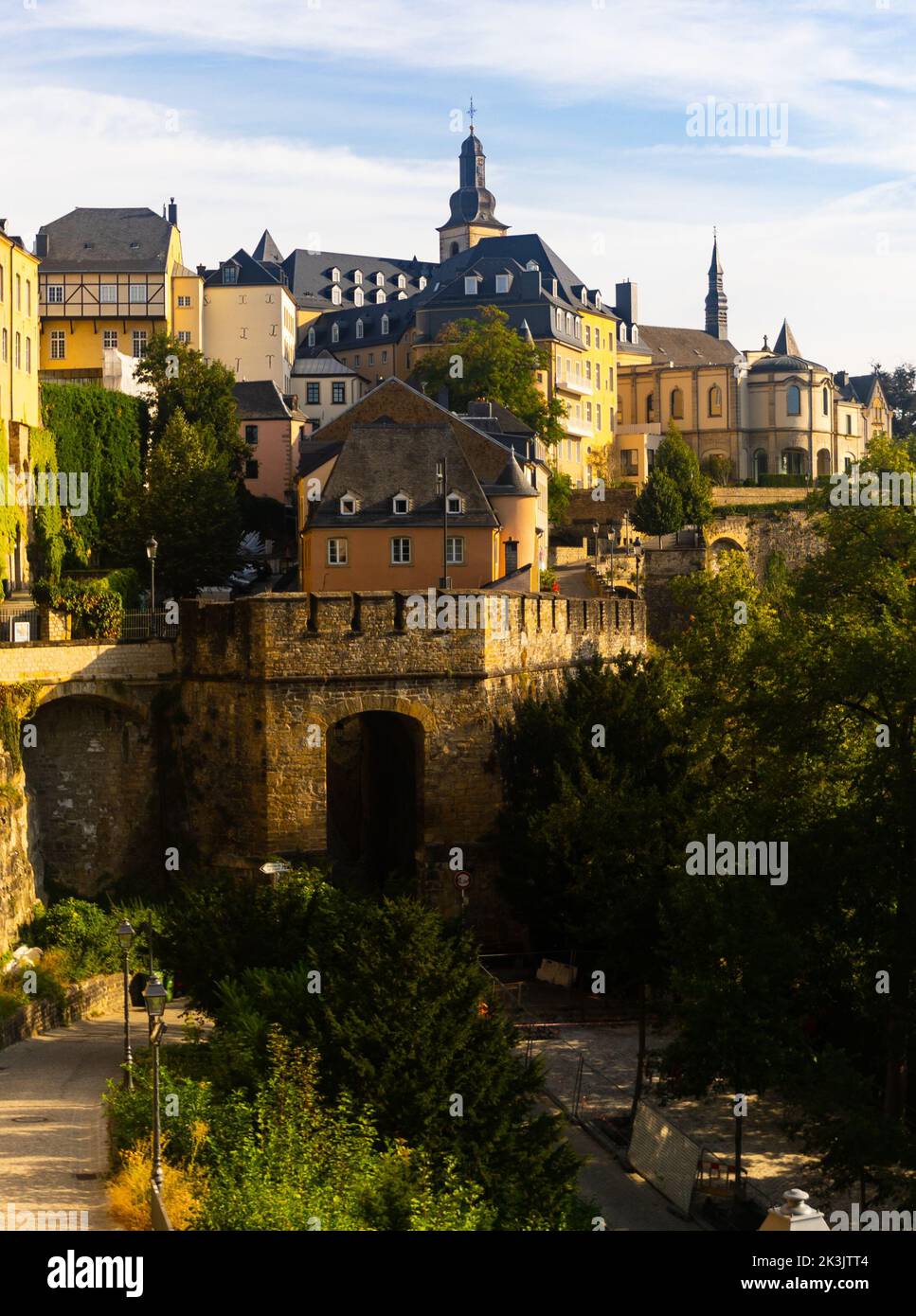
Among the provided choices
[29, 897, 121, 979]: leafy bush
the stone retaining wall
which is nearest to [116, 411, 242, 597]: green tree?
[29, 897, 121, 979]: leafy bush

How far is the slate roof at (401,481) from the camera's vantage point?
5044cm

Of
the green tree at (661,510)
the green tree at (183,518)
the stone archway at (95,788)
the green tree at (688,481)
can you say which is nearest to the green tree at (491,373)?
the green tree at (661,510)

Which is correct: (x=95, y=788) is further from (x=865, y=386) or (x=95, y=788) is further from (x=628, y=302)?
(x=865, y=386)

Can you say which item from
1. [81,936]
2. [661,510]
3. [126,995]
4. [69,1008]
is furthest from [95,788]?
[661,510]

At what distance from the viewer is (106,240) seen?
8750 centimetres

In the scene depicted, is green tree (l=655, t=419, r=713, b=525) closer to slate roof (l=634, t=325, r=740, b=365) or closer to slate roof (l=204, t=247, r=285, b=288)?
slate roof (l=204, t=247, r=285, b=288)

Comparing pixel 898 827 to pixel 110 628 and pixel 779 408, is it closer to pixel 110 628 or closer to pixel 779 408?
pixel 110 628

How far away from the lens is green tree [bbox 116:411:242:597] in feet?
186

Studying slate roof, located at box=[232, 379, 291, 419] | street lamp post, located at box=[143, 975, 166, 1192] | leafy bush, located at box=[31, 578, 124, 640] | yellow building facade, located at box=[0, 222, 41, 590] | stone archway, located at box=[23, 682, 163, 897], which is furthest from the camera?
slate roof, located at box=[232, 379, 291, 419]

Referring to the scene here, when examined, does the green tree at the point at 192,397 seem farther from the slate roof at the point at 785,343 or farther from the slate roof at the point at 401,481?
the slate roof at the point at 785,343

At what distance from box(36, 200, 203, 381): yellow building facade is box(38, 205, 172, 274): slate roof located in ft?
0.14

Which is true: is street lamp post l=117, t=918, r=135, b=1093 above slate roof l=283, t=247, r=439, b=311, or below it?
below
